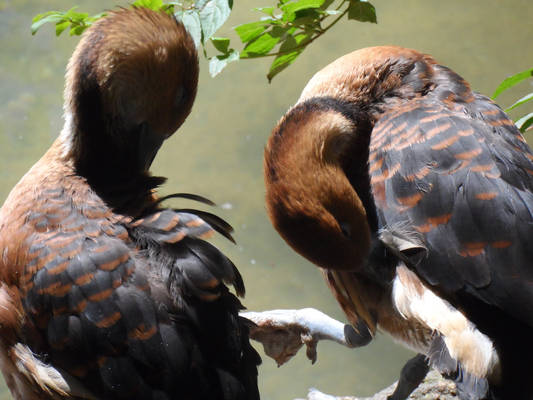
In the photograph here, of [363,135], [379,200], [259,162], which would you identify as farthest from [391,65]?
[259,162]

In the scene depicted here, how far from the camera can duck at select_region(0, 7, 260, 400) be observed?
154 cm

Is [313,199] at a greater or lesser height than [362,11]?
lesser

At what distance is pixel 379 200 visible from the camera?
1.80 metres

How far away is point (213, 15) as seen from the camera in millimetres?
1826

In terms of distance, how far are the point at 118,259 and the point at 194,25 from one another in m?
0.72

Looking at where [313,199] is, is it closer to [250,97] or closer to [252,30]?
[252,30]

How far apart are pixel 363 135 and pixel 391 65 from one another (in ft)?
0.85

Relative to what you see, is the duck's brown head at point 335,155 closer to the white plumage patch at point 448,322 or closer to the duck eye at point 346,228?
the duck eye at point 346,228

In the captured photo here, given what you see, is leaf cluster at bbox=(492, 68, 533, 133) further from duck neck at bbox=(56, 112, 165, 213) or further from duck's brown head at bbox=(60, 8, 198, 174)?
duck neck at bbox=(56, 112, 165, 213)

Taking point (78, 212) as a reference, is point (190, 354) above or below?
below

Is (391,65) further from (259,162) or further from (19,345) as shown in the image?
(259,162)

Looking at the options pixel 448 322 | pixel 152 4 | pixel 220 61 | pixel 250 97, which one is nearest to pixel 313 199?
pixel 448 322

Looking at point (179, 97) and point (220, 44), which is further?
point (220, 44)

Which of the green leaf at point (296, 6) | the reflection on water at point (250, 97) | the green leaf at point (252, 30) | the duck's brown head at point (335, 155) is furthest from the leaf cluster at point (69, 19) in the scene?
the reflection on water at point (250, 97)
